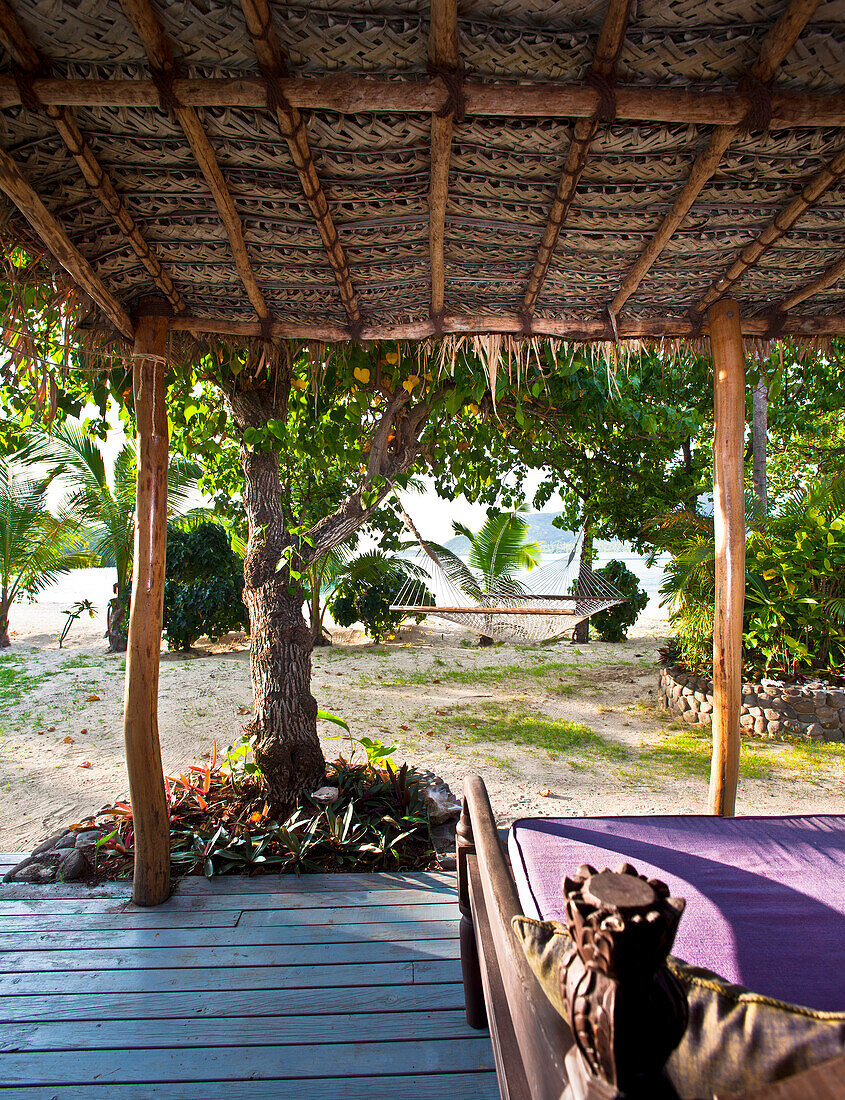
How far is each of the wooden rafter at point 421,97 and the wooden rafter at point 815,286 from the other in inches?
28.7

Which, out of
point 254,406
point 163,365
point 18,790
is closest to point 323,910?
point 163,365

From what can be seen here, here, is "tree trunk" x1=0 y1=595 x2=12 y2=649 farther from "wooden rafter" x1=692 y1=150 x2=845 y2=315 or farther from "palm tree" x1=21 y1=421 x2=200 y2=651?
"wooden rafter" x1=692 y1=150 x2=845 y2=315

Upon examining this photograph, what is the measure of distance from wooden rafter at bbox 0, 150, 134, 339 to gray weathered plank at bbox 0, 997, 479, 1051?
1.89m

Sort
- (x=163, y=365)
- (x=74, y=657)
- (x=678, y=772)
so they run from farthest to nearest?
1. (x=74, y=657)
2. (x=678, y=772)
3. (x=163, y=365)

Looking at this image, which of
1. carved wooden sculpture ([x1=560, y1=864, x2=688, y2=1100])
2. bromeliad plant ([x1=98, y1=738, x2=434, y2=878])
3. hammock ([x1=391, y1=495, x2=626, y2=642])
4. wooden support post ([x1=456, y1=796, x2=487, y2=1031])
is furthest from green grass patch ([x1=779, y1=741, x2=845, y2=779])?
carved wooden sculpture ([x1=560, y1=864, x2=688, y2=1100])

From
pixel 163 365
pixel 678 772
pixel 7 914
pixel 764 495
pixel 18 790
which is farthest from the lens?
pixel 764 495

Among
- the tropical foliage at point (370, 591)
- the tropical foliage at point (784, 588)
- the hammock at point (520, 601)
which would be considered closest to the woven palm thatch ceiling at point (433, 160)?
the hammock at point (520, 601)

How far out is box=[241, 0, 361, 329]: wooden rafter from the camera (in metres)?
1.16

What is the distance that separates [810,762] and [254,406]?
13.7ft

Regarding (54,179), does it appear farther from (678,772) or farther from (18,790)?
(678,772)

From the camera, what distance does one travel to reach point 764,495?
263 inches

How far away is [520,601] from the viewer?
5.27 metres

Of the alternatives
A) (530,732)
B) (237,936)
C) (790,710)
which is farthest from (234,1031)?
(790,710)

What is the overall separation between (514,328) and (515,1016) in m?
2.00
